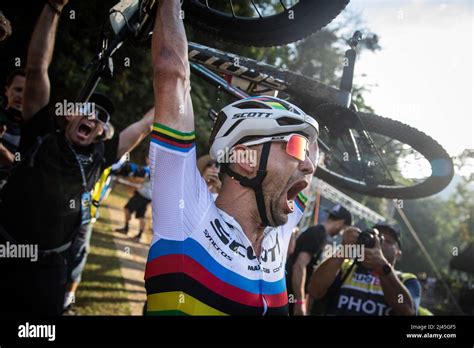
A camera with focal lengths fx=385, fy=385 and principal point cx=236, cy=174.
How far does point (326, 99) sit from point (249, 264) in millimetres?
1526

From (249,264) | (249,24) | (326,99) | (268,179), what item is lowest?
(249,264)

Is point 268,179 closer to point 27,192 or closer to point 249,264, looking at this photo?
point 249,264

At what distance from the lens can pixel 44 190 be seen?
2.45 meters

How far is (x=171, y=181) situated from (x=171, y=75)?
0.38m

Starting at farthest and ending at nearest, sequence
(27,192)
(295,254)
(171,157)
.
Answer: (295,254)
(27,192)
(171,157)

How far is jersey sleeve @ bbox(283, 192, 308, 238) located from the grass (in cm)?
291

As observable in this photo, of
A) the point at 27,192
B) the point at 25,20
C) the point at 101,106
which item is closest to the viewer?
the point at 27,192

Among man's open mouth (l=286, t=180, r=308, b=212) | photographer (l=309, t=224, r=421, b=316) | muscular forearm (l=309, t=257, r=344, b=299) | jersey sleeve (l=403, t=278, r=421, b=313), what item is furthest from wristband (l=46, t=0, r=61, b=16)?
jersey sleeve (l=403, t=278, r=421, b=313)

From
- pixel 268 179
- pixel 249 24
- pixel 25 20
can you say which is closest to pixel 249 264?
pixel 268 179

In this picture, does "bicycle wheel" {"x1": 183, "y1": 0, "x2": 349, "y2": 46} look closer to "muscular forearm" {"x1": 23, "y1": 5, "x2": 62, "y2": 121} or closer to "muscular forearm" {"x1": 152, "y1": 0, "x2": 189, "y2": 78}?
"muscular forearm" {"x1": 152, "y1": 0, "x2": 189, "y2": 78}

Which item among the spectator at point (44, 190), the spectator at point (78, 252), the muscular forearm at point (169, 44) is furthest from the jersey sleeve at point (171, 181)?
the spectator at point (78, 252)

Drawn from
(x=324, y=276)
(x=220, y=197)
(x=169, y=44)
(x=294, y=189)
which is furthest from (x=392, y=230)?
(x=169, y=44)

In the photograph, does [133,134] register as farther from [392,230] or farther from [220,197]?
[392,230]

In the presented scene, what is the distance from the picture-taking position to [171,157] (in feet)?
4.40
